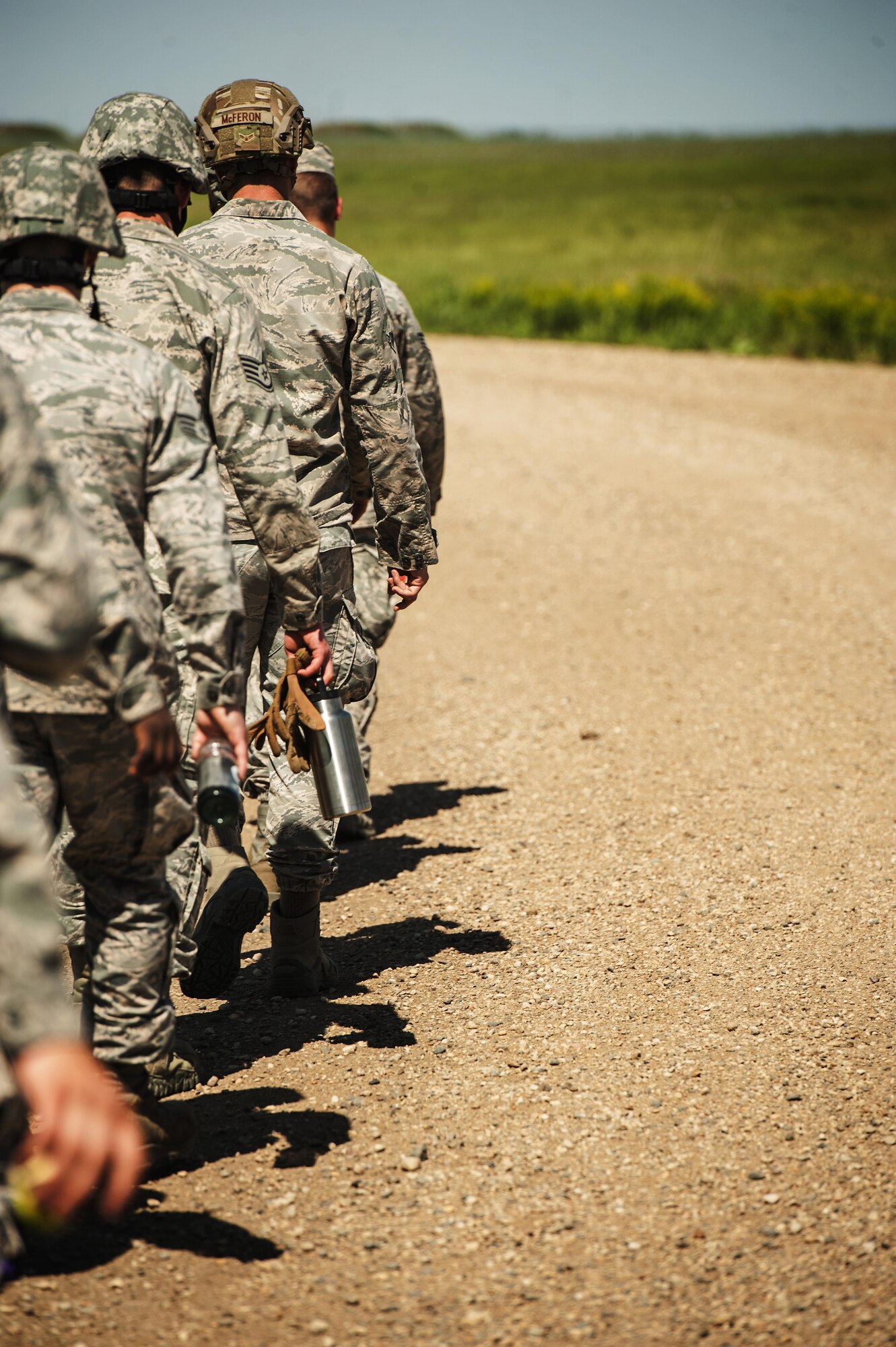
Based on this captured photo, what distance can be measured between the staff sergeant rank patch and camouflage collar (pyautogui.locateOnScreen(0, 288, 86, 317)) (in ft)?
2.14

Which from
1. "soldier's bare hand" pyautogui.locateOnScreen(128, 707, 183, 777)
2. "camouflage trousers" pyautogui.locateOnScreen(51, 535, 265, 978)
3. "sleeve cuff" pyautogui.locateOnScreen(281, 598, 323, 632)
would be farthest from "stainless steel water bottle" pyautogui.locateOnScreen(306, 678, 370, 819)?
"soldier's bare hand" pyautogui.locateOnScreen(128, 707, 183, 777)

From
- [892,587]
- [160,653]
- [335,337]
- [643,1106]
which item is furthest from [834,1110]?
[892,587]

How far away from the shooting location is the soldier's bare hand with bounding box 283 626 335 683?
11.5 ft

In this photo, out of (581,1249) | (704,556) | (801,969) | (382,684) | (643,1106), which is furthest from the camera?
(704,556)

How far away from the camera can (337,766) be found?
360 cm

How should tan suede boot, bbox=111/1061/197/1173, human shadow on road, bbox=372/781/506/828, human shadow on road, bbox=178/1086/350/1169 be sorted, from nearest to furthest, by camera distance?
1. tan suede boot, bbox=111/1061/197/1173
2. human shadow on road, bbox=178/1086/350/1169
3. human shadow on road, bbox=372/781/506/828

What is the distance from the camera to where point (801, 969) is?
4086mm

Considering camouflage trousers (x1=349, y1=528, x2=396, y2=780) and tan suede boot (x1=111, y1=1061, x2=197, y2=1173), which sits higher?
camouflage trousers (x1=349, y1=528, x2=396, y2=780)

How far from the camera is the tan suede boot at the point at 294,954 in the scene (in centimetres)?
397

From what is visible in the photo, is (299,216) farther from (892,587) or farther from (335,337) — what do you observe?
(892,587)

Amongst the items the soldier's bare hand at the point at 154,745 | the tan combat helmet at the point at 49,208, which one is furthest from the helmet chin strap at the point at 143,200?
the soldier's bare hand at the point at 154,745

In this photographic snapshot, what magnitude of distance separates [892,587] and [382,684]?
357 cm

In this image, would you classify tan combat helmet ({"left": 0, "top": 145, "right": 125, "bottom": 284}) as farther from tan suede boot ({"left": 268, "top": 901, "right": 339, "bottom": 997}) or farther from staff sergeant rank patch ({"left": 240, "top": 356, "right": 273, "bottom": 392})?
tan suede boot ({"left": 268, "top": 901, "right": 339, "bottom": 997})

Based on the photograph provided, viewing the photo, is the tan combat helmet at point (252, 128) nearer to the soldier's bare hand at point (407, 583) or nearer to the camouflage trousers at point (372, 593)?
the soldier's bare hand at point (407, 583)
